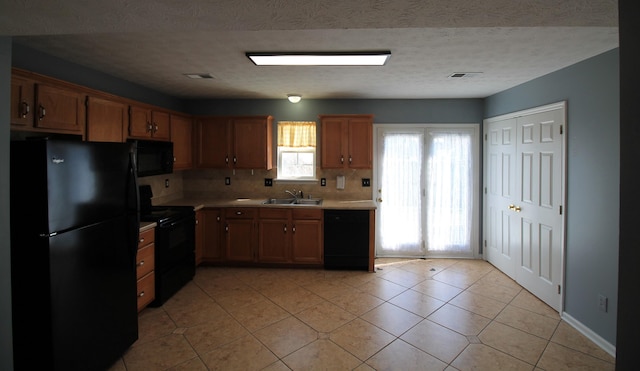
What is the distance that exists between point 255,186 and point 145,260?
2.05m

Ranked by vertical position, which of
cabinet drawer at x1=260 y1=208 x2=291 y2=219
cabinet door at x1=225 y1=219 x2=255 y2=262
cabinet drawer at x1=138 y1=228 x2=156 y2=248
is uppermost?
cabinet drawer at x1=260 y1=208 x2=291 y2=219

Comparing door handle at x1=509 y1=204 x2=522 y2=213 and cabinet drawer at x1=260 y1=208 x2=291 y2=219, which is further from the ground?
door handle at x1=509 y1=204 x2=522 y2=213

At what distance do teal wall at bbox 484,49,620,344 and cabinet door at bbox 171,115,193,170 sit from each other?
14.1ft

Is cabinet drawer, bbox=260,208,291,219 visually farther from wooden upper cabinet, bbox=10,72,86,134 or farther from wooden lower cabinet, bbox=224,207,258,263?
wooden upper cabinet, bbox=10,72,86,134

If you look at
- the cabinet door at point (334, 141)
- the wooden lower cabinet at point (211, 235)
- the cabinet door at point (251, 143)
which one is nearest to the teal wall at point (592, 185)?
the cabinet door at point (334, 141)

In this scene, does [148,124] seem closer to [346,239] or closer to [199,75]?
[199,75]

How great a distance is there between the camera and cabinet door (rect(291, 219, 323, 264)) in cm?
418

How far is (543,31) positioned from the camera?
2.19 meters

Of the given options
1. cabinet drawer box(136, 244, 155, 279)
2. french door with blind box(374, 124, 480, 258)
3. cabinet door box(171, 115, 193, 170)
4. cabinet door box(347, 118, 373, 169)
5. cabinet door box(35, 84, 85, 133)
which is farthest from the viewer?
french door with blind box(374, 124, 480, 258)

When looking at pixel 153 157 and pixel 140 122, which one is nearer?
pixel 140 122

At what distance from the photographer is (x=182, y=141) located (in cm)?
421

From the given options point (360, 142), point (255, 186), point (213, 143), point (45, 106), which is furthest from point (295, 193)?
point (45, 106)

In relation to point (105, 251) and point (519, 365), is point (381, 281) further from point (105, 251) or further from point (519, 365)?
point (105, 251)

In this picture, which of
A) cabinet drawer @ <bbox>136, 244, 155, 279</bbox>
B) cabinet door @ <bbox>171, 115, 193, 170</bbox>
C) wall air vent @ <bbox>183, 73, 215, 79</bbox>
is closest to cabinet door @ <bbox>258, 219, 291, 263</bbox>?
cabinet door @ <bbox>171, 115, 193, 170</bbox>
